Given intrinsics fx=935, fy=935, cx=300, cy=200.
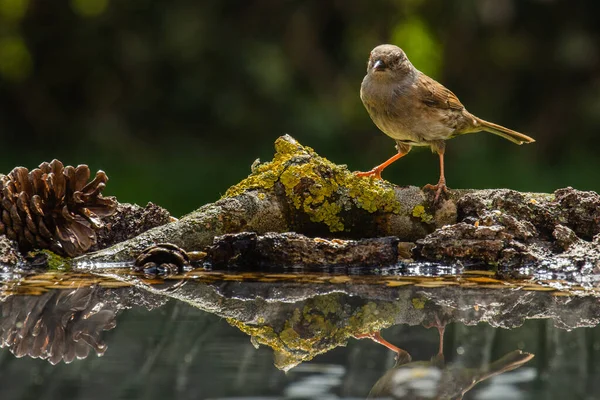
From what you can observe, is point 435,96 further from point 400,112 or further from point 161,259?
point 161,259

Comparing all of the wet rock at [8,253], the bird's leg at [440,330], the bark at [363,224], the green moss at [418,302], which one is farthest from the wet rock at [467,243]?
the wet rock at [8,253]

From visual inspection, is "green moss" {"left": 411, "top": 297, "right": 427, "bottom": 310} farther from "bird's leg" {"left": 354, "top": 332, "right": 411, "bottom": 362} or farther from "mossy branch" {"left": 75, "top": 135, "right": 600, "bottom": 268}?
"mossy branch" {"left": 75, "top": 135, "right": 600, "bottom": 268}

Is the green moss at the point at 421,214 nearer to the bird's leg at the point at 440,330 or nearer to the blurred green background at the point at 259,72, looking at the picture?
the bird's leg at the point at 440,330

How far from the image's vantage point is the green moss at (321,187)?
3373 millimetres

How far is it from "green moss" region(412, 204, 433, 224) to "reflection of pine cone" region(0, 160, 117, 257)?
1.10m

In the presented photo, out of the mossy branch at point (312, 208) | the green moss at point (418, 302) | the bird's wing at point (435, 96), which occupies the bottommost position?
the green moss at point (418, 302)

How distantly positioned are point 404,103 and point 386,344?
214 centimetres

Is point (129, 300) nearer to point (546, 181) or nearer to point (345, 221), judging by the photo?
point (345, 221)

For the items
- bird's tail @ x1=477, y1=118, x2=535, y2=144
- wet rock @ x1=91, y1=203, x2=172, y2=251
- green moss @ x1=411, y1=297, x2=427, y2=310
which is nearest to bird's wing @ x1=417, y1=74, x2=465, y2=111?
bird's tail @ x1=477, y1=118, x2=535, y2=144

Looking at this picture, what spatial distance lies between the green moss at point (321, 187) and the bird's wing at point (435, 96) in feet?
2.42

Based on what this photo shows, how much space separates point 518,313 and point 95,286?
1.21 meters

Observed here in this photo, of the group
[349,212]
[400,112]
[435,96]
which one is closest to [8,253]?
[349,212]

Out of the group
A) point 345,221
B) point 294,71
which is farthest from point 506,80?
point 345,221

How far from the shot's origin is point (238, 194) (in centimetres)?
340
